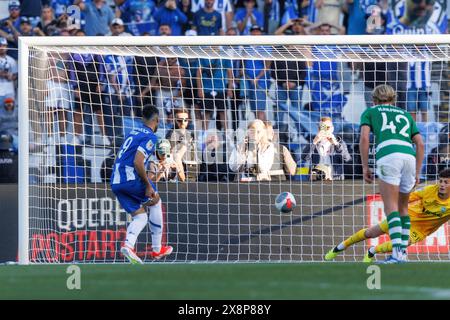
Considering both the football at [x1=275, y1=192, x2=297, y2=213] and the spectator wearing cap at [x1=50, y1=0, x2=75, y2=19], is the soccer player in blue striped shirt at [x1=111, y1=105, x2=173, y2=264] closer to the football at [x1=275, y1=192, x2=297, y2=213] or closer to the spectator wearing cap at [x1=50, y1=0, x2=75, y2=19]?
the football at [x1=275, y1=192, x2=297, y2=213]

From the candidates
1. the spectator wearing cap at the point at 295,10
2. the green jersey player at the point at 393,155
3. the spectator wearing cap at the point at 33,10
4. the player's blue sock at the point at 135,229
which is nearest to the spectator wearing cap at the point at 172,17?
the spectator wearing cap at the point at 295,10

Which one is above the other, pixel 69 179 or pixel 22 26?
pixel 22 26

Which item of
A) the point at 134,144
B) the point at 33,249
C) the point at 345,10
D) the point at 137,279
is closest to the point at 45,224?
the point at 33,249

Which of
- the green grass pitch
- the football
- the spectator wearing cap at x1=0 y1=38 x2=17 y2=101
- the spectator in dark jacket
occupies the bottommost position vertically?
the green grass pitch

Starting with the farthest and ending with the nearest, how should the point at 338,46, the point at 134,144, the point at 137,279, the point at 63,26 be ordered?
the point at 63,26 < the point at 338,46 < the point at 134,144 < the point at 137,279

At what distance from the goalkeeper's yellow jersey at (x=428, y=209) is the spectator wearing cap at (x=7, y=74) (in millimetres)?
6470

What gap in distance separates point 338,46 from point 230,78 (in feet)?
6.60

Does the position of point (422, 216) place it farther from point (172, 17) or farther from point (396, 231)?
point (172, 17)

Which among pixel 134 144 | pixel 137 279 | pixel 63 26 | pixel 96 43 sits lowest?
pixel 137 279

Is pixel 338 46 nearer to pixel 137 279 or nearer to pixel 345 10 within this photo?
pixel 345 10

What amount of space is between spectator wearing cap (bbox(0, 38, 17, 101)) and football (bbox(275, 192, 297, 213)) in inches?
194

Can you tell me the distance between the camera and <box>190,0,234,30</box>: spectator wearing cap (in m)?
15.9

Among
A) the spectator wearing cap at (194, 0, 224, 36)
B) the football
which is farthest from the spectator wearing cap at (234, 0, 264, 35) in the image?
the football

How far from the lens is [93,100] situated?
13.8 meters
